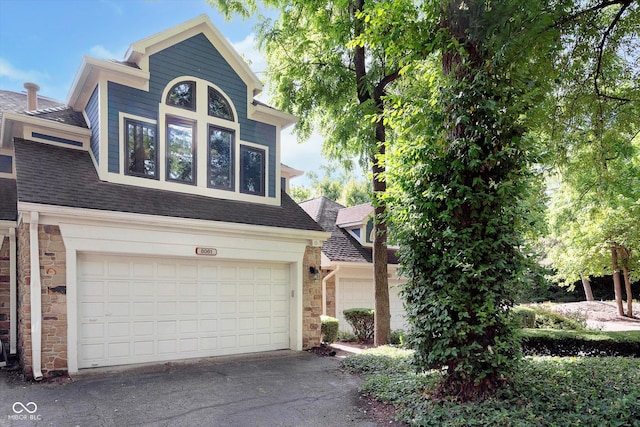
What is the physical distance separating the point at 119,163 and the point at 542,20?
738cm

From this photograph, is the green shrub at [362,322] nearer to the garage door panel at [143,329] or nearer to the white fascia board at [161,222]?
the white fascia board at [161,222]

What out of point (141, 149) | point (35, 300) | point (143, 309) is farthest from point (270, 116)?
point (35, 300)

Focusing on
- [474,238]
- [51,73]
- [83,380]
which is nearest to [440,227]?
[474,238]

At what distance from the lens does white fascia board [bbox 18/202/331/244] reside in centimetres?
Answer: 629

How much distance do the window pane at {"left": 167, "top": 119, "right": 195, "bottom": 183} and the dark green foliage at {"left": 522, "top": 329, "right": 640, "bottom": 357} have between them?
28.2ft

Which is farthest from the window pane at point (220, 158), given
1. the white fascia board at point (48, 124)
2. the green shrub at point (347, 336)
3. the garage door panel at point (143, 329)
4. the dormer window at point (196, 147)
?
the green shrub at point (347, 336)

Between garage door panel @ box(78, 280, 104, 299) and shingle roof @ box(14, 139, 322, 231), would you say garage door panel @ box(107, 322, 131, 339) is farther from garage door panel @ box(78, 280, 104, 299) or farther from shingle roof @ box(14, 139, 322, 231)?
shingle roof @ box(14, 139, 322, 231)

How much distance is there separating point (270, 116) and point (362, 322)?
21.7ft

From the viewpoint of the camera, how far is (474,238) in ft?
16.0

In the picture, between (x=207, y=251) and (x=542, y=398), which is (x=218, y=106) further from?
(x=542, y=398)

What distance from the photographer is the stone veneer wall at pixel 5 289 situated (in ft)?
25.2

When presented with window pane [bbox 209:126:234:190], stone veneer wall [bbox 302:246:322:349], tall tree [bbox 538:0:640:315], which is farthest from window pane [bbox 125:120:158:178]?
tall tree [bbox 538:0:640:315]

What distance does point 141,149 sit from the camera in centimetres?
800

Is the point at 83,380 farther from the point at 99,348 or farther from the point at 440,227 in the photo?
the point at 440,227
